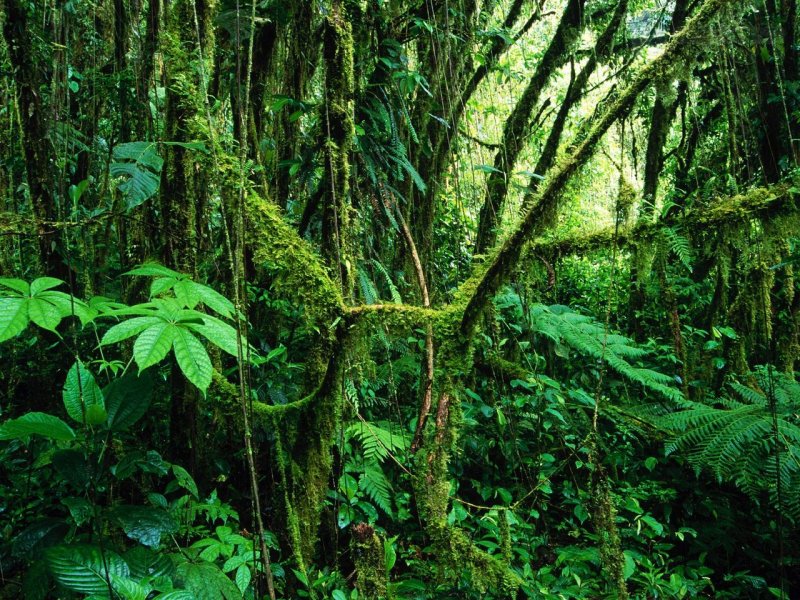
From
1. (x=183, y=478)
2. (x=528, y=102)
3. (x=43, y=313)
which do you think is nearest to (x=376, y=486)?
(x=183, y=478)

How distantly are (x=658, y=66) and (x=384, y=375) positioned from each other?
78.4 inches

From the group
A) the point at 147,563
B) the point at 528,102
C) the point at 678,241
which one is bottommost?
the point at 147,563

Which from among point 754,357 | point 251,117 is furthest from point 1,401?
point 754,357

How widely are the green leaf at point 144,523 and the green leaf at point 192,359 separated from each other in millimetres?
489

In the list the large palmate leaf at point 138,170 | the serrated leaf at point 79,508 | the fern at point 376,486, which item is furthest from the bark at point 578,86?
the serrated leaf at point 79,508

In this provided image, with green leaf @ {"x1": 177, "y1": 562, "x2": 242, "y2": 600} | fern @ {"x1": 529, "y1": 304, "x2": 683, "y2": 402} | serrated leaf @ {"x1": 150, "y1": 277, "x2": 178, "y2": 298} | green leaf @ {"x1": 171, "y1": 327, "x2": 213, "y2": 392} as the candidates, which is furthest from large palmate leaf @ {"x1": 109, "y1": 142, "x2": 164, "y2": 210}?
fern @ {"x1": 529, "y1": 304, "x2": 683, "y2": 402}

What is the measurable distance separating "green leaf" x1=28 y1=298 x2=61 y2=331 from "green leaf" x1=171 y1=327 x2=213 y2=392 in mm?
258

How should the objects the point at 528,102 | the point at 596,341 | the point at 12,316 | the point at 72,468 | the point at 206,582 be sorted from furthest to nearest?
the point at 528,102 → the point at 596,341 → the point at 206,582 → the point at 72,468 → the point at 12,316

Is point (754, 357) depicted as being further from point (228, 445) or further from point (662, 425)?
point (228, 445)

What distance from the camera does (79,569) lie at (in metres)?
1.14

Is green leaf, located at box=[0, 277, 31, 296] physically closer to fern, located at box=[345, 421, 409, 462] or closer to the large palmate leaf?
the large palmate leaf

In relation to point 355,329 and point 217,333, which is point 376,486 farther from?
point 217,333

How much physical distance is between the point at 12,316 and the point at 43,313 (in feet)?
0.18

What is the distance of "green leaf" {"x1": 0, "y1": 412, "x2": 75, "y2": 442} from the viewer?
115 centimetres
